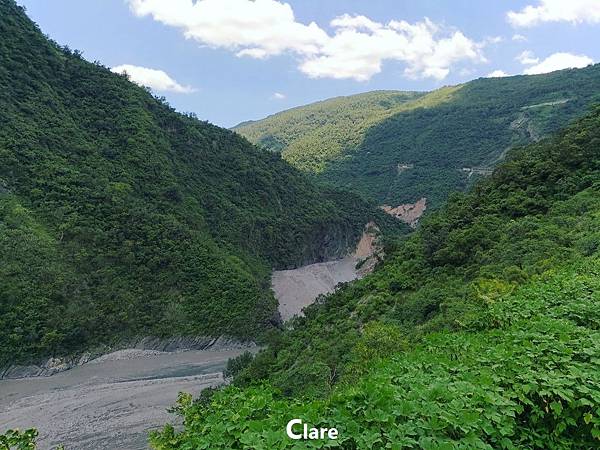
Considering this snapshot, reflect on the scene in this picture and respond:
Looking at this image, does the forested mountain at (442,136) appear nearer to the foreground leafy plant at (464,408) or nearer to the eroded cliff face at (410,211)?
the eroded cliff face at (410,211)

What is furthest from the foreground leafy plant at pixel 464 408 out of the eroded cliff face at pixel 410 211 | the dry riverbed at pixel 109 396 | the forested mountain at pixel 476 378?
the eroded cliff face at pixel 410 211

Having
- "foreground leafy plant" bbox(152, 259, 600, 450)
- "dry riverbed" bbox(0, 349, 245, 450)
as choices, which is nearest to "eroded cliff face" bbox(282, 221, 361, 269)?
"dry riverbed" bbox(0, 349, 245, 450)

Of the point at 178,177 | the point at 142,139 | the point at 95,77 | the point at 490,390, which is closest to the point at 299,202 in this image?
the point at 178,177

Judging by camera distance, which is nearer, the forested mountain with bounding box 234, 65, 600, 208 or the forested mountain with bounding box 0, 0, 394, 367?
the forested mountain with bounding box 0, 0, 394, 367

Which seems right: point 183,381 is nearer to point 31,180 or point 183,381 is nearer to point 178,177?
point 31,180

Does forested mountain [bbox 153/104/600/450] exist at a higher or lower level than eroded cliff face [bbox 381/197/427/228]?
higher

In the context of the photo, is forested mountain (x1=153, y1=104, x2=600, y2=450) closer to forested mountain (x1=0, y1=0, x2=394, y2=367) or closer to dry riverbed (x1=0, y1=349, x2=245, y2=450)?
dry riverbed (x1=0, y1=349, x2=245, y2=450)

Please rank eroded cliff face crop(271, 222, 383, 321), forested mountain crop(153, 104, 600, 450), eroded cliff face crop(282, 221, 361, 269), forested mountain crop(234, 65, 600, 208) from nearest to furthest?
forested mountain crop(153, 104, 600, 450), eroded cliff face crop(271, 222, 383, 321), eroded cliff face crop(282, 221, 361, 269), forested mountain crop(234, 65, 600, 208)
